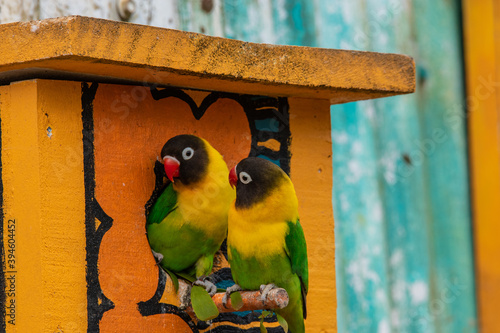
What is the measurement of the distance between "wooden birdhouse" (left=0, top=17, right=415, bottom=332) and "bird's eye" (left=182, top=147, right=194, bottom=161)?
9 centimetres

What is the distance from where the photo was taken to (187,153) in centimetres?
153

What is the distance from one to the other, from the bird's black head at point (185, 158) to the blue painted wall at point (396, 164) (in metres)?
0.79

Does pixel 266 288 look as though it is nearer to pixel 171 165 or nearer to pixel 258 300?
pixel 258 300

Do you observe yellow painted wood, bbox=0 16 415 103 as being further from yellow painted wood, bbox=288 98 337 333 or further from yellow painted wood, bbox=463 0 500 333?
yellow painted wood, bbox=463 0 500 333

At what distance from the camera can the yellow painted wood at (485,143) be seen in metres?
2.50

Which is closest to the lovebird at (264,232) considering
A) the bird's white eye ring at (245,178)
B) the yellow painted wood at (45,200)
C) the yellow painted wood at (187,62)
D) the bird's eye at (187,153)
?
the bird's white eye ring at (245,178)

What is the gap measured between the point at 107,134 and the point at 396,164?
1.27 m

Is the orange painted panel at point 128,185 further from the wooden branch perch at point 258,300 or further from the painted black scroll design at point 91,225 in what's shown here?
the wooden branch perch at point 258,300

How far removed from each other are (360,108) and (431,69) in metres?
0.35

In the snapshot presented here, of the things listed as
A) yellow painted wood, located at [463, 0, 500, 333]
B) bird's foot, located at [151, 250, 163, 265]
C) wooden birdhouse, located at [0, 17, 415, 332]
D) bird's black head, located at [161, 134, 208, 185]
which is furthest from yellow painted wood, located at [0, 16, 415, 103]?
yellow painted wood, located at [463, 0, 500, 333]

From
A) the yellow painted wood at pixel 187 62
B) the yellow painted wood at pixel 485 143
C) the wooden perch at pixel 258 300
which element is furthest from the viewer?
the yellow painted wood at pixel 485 143

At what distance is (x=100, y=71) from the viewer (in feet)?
4.64

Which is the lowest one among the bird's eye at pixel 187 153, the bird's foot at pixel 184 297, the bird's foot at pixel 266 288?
the bird's foot at pixel 184 297

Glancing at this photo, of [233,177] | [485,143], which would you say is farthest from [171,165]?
[485,143]
